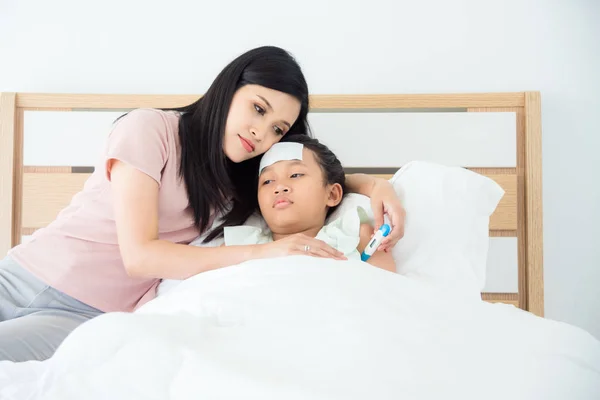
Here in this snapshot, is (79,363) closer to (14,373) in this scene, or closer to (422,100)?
(14,373)

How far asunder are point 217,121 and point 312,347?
2.56 feet

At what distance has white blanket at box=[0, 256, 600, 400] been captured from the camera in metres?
0.70

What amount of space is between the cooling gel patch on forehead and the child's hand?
0.36 meters

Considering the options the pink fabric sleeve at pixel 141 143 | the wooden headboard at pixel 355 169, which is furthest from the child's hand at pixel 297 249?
the wooden headboard at pixel 355 169

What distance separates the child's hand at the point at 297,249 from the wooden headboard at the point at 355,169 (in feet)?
2.95

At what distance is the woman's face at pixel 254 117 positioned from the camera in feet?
4.53

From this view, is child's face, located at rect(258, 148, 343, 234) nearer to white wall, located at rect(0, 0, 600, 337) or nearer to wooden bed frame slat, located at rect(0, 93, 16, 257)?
white wall, located at rect(0, 0, 600, 337)

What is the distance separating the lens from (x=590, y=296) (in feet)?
6.83

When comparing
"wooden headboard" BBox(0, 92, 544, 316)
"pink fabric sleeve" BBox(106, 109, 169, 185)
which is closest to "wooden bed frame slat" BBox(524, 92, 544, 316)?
"wooden headboard" BBox(0, 92, 544, 316)

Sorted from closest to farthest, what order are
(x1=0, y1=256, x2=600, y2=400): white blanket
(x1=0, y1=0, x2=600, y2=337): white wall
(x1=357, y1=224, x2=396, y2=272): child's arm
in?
1. (x1=0, y1=256, x2=600, y2=400): white blanket
2. (x1=357, y1=224, x2=396, y2=272): child's arm
3. (x1=0, y1=0, x2=600, y2=337): white wall

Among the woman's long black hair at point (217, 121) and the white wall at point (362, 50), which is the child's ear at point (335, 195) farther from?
the white wall at point (362, 50)

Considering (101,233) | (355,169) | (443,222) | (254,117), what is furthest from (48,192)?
(443,222)

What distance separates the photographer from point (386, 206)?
4.63ft

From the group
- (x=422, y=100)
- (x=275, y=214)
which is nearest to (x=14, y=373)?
(x=275, y=214)
